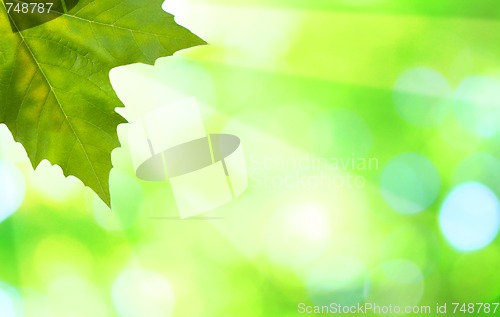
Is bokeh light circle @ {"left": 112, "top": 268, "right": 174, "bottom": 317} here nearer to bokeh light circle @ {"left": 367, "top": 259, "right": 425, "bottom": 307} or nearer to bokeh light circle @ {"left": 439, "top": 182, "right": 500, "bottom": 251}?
bokeh light circle @ {"left": 367, "top": 259, "right": 425, "bottom": 307}

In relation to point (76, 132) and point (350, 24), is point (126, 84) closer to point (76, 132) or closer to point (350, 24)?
point (350, 24)

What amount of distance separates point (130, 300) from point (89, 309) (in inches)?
3.3

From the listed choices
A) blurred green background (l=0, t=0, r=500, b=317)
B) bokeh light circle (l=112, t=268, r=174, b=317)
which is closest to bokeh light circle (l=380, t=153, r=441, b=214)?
blurred green background (l=0, t=0, r=500, b=317)

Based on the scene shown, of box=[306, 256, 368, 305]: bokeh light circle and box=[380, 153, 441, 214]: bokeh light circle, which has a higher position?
box=[380, 153, 441, 214]: bokeh light circle

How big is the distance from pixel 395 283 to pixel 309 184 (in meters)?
0.26

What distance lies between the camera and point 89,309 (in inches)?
37.7

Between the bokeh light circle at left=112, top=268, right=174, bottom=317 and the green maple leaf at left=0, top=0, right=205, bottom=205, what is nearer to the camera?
the green maple leaf at left=0, top=0, right=205, bottom=205

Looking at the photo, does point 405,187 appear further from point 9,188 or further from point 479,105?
point 9,188

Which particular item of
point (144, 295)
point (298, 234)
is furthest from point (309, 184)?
point (144, 295)

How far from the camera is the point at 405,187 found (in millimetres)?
888

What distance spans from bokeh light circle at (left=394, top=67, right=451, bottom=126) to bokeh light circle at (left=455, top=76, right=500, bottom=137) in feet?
0.09

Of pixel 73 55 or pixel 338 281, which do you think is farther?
pixel 338 281

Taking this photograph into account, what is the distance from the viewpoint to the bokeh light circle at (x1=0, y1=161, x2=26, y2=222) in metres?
0.87

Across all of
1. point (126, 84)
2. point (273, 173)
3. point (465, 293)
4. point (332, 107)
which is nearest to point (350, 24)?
point (332, 107)
